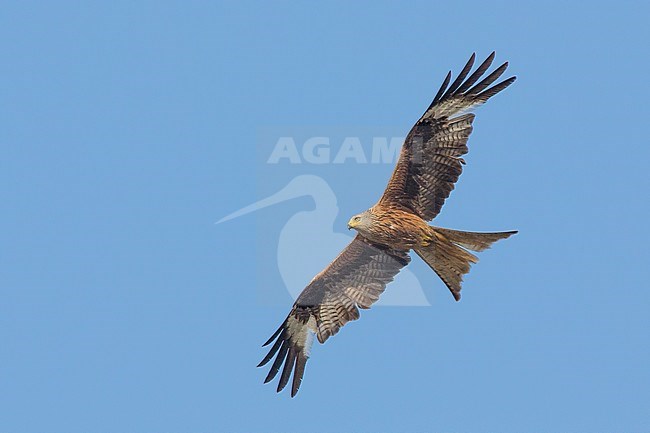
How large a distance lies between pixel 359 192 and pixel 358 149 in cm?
50

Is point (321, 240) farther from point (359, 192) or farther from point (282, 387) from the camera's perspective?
point (282, 387)

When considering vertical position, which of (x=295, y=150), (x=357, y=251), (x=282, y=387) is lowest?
(x=282, y=387)

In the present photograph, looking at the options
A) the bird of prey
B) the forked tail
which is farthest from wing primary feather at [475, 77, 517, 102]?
the forked tail

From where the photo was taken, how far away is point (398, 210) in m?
13.4

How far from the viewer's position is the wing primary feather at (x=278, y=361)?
14.2m

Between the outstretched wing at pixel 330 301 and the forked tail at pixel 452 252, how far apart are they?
25.5 inches

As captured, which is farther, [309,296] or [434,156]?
[309,296]

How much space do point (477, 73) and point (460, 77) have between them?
195 millimetres

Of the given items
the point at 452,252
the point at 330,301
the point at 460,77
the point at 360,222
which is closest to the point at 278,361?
the point at 330,301

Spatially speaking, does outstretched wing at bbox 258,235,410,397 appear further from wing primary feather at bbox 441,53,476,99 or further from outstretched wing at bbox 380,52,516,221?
wing primary feather at bbox 441,53,476,99

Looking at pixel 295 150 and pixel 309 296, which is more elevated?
pixel 295 150

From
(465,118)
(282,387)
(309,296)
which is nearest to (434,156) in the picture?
(465,118)

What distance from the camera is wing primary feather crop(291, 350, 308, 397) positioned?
14.2 meters

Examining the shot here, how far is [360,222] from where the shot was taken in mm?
13195
